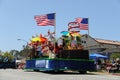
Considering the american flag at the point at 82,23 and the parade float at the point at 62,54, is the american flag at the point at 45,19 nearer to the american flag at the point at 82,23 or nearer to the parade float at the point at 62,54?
the parade float at the point at 62,54

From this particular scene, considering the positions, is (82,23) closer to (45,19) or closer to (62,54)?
(45,19)

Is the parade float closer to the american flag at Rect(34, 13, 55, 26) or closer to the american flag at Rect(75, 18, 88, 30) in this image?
the american flag at Rect(34, 13, 55, 26)

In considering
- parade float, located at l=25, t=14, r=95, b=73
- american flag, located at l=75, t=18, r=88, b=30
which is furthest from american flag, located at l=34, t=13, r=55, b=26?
american flag, located at l=75, t=18, r=88, b=30

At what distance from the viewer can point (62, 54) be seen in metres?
29.6

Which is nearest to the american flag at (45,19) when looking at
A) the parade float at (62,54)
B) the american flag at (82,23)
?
the parade float at (62,54)

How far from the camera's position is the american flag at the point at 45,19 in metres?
32.5

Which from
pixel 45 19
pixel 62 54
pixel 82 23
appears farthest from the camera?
pixel 82 23

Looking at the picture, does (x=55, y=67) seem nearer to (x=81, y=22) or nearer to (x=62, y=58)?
(x=62, y=58)

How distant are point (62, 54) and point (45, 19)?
4.59 meters

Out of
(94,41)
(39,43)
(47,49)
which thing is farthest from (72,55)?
(94,41)

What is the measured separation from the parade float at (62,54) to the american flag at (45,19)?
0.94ft

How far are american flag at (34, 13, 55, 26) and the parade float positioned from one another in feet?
0.94

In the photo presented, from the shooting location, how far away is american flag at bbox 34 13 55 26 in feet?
107

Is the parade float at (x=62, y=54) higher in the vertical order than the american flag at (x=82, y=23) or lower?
lower
